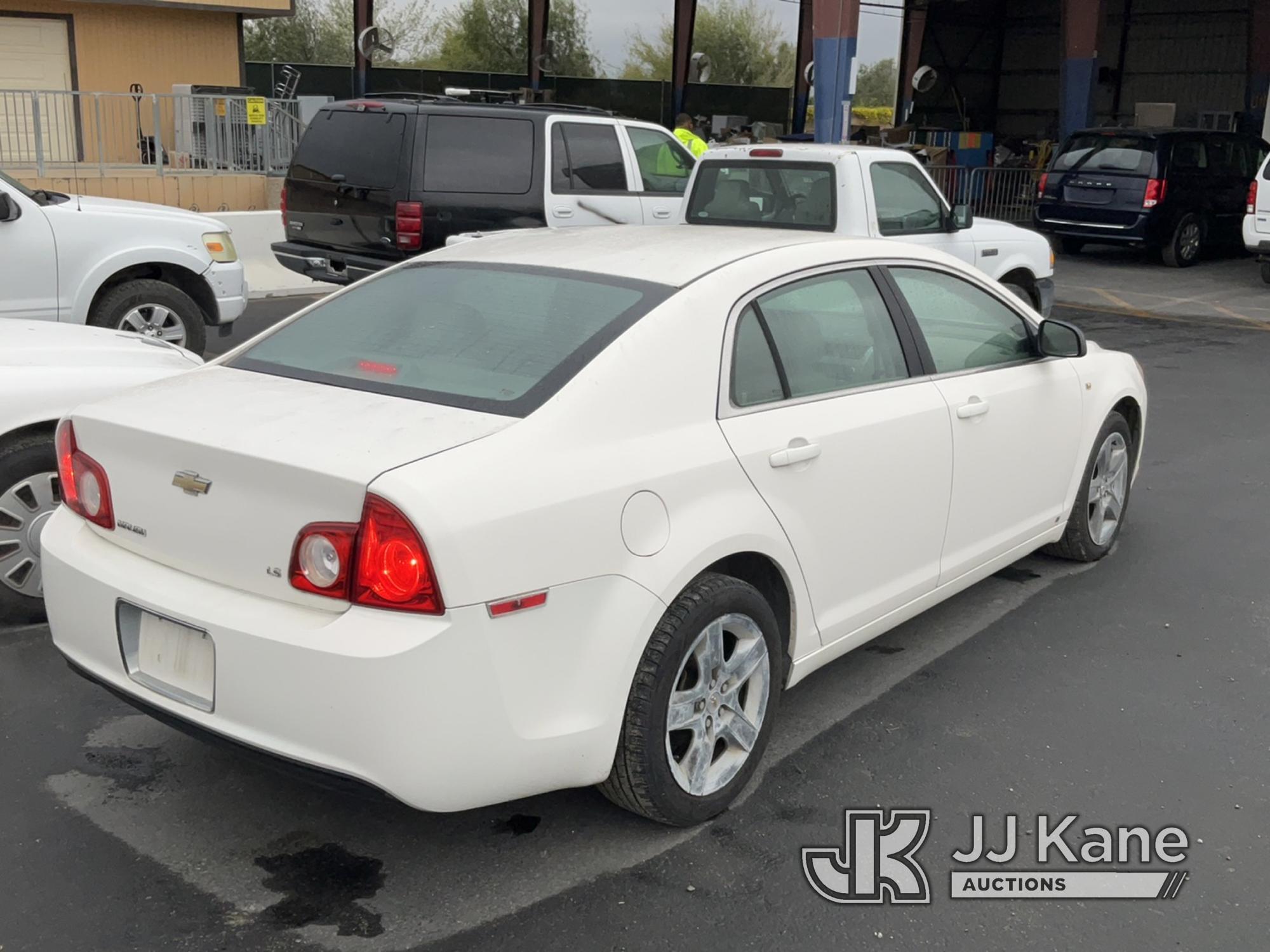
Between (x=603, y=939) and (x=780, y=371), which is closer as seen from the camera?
(x=603, y=939)

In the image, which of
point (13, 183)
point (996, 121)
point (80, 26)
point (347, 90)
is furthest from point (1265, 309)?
point (347, 90)

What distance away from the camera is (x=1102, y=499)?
5715mm

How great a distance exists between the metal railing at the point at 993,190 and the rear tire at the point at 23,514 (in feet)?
66.9

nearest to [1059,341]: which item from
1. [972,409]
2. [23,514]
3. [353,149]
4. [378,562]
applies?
[972,409]

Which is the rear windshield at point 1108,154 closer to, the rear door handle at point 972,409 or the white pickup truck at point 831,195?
the white pickup truck at point 831,195

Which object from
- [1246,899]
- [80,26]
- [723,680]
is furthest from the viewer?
[80,26]

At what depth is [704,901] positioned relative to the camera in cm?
321

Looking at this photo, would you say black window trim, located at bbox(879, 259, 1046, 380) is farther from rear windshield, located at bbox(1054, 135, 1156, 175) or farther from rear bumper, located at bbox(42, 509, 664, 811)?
rear windshield, located at bbox(1054, 135, 1156, 175)

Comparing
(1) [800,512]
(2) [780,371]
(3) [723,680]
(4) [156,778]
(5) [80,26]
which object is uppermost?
(5) [80,26]

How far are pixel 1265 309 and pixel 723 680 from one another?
13.4 meters

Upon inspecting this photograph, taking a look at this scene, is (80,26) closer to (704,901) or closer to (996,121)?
(704,901)

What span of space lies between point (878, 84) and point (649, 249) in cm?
6438

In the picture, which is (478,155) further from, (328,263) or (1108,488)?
(1108,488)

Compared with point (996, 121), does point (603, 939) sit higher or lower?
lower
